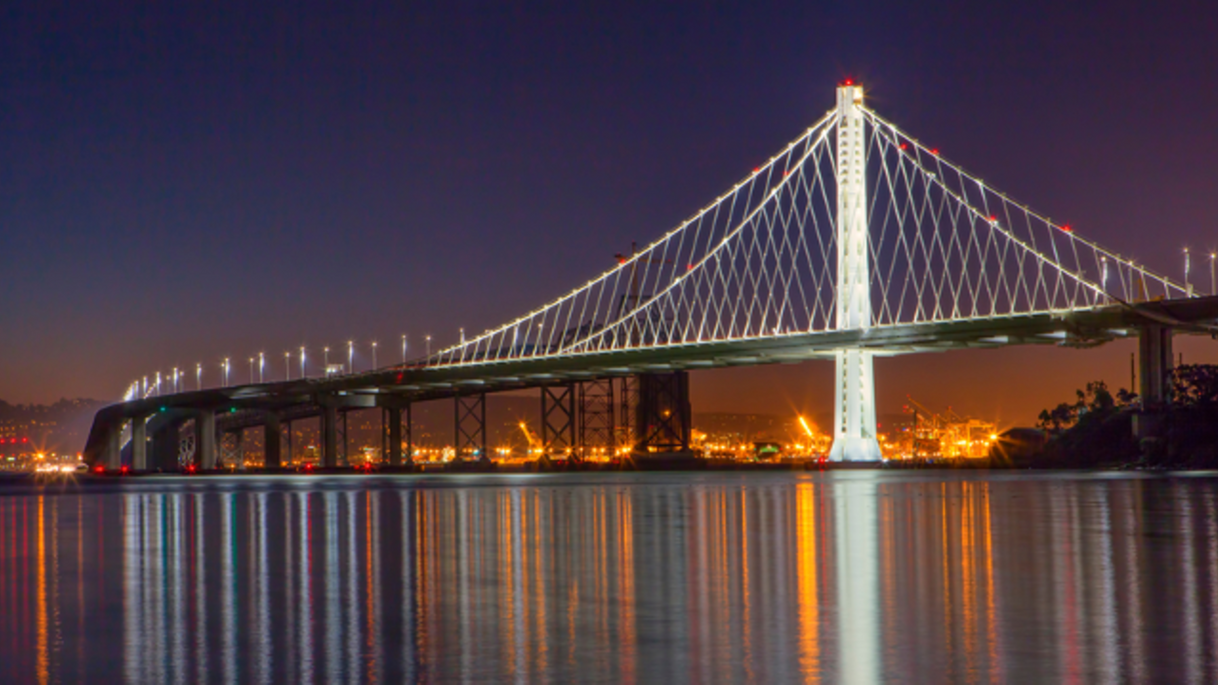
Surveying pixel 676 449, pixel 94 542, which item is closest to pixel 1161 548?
pixel 94 542

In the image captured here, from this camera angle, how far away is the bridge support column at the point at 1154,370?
175 feet

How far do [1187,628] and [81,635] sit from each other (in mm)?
7244

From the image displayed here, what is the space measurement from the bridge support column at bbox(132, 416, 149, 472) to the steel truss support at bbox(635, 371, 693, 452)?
42277 mm

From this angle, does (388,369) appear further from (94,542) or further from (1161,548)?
(1161,548)

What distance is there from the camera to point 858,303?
6197cm

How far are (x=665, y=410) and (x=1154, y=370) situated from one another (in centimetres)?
6428

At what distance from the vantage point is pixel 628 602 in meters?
9.95

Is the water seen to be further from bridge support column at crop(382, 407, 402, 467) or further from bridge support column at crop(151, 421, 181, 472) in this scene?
bridge support column at crop(151, 421, 181, 472)

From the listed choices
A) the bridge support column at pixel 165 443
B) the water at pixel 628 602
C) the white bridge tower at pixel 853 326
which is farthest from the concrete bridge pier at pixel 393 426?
the water at pixel 628 602

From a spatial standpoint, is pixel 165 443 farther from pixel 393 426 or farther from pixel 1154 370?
pixel 1154 370

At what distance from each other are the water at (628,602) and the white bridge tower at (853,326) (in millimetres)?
42085

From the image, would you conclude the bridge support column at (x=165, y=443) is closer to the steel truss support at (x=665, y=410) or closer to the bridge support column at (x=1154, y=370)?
the steel truss support at (x=665, y=410)

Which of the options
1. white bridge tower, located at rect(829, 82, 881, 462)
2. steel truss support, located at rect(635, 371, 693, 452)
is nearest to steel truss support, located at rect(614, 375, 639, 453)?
steel truss support, located at rect(635, 371, 693, 452)

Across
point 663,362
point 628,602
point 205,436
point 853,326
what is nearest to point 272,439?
point 205,436
